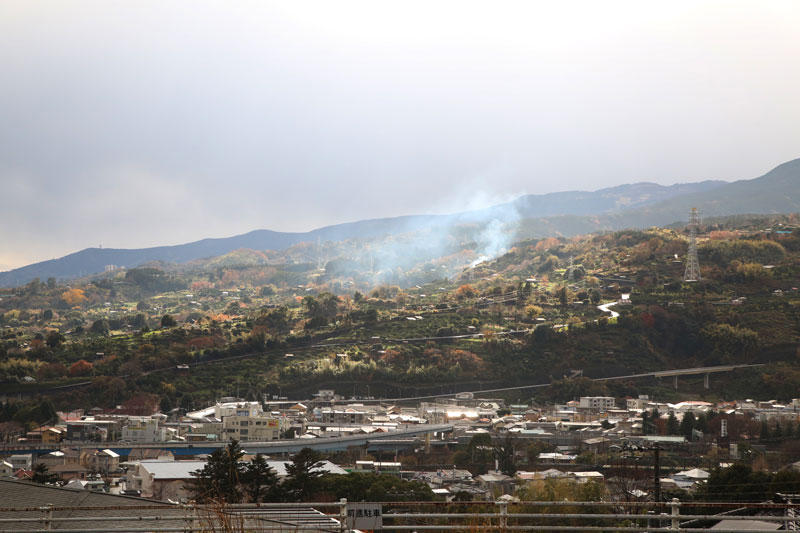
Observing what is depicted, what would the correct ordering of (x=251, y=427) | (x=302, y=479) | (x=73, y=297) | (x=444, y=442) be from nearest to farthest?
1. (x=302, y=479)
2. (x=444, y=442)
3. (x=251, y=427)
4. (x=73, y=297)

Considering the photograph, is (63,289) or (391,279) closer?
(63,289)

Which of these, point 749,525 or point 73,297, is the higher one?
point 73,297

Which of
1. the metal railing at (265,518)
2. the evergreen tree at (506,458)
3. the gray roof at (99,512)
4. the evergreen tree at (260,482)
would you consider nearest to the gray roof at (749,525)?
the metal railing at (265,518)

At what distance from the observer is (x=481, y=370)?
6412cm

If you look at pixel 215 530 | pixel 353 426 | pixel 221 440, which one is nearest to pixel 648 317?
pixel 353 426

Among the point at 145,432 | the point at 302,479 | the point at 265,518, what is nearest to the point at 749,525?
the point at 265,518

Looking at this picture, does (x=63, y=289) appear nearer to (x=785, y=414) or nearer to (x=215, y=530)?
(x=785, y=414)

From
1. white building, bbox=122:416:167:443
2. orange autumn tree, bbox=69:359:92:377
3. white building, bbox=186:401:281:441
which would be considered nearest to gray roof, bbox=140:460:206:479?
white building, bbox=122:416:167:443

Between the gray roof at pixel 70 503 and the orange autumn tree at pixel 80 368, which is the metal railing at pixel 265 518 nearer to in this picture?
the gray roof at pixel 70 503

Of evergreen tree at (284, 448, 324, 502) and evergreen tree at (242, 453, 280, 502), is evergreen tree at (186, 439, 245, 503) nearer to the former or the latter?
evergreen tree at (242, 453, 280, 502)

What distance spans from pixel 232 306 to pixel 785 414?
75168mm

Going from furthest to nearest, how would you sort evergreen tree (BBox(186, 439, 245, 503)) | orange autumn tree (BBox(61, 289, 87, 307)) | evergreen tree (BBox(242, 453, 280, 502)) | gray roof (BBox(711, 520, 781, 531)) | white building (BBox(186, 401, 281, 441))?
1. orange autumn tree (BBox(61, 289, 87, 307))
2. white building (BBox(186, 401, 281, 441))
3. evergreen tree (BBox(242, 453, 280, 502))
4. evergreen tree (BBox(186, 439, 245, 503))
5. gray roof (BBox(711, 520, 781, 531))

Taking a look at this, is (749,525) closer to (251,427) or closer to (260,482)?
(260,482)

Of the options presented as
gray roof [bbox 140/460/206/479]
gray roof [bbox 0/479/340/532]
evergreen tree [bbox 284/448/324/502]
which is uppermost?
gray roof [bbox 0/479/340/532]
